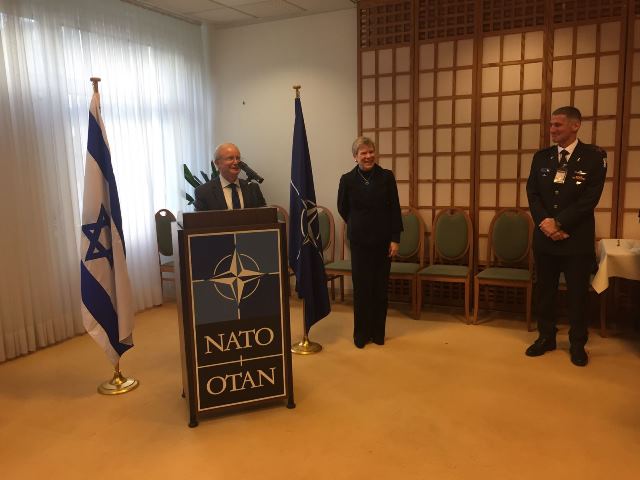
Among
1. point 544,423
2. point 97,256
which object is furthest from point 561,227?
point 97,256

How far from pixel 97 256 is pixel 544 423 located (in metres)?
2.83

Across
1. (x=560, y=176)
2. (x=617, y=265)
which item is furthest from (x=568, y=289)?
(x=560, y=176)

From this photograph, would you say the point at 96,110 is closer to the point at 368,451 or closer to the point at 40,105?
the point at 40,105

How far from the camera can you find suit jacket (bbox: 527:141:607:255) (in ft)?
12.3

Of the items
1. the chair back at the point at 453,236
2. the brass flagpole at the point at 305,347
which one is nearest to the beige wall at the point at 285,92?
the chair back at the point at 453,236

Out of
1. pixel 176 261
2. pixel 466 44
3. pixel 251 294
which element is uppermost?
pixel 466 44

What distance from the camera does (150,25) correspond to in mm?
5516

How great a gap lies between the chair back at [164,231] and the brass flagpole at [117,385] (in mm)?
1978

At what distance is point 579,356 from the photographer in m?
3.89

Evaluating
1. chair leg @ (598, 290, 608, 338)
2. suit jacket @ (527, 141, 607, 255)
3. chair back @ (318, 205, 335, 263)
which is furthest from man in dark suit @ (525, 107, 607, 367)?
chair back @ (318, 205, 335, 263)

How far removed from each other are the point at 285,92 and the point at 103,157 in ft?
9.56

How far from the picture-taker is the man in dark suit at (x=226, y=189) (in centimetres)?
346

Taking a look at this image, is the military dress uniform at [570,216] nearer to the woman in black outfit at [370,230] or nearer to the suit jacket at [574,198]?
the suit jacket at [574,198]

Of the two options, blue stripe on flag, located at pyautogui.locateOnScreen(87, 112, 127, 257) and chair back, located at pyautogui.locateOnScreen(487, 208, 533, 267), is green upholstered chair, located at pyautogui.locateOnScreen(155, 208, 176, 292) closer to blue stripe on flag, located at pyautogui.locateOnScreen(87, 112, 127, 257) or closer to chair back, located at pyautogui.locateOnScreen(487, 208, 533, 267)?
blue stripe on flag, located at pyautogui.locateOnScreen(87, 112, 127, 257)
